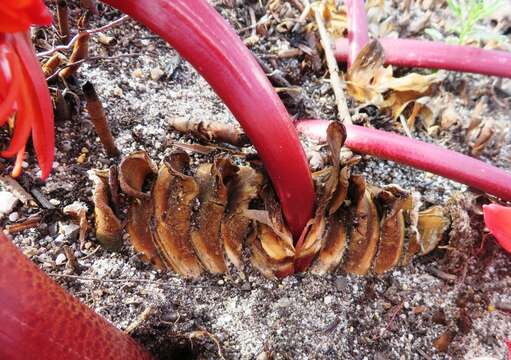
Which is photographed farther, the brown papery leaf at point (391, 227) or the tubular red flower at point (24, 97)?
the brown papery leaf at point (391, 227)

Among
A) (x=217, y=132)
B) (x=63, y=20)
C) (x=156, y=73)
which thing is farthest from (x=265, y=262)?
(x=63, y=20)

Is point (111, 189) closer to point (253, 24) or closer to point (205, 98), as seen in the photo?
point (205, 98)

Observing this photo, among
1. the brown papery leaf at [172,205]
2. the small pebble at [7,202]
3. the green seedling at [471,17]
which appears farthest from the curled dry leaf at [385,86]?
the small pebble at [7,202]

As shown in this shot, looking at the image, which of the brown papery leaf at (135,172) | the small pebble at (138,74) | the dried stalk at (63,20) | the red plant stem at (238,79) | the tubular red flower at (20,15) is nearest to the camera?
the tubular red flower at (20,15)

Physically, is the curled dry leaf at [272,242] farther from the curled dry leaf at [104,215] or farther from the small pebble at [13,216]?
the small pebble at [13,216]

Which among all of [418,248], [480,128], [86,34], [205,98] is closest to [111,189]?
[86,34]

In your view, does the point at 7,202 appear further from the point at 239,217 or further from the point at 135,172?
the point at 239,217

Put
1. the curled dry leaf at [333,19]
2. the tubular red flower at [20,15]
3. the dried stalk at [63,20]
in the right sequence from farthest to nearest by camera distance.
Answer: the curled dry leaf at [333,19], the dried stalk at [63,20], the tubular red flower at [20,15]
